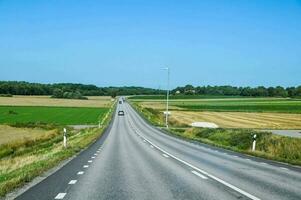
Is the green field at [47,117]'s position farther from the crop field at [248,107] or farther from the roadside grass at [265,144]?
the roadside grass at [265,144]

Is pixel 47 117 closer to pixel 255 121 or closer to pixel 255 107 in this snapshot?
pixel 255 121

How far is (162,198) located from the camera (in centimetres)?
1041

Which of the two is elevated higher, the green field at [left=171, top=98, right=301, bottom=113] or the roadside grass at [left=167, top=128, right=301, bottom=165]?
the roadside grass at [left=167, top=128, right=301, bottom=165]

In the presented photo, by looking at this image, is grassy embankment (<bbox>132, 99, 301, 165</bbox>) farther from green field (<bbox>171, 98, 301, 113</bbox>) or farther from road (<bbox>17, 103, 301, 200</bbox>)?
green field (<bbox>171, 98, 301, 113</bbox>)

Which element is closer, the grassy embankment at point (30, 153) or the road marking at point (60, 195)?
the road marking at point (60, 195)

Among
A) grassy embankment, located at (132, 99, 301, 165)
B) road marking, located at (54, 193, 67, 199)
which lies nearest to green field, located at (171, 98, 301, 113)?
grassy embankment, located at (132, 99, 301, 165)

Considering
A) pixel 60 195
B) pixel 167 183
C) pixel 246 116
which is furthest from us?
pixel 246 116

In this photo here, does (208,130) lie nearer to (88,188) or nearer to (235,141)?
(235,141)

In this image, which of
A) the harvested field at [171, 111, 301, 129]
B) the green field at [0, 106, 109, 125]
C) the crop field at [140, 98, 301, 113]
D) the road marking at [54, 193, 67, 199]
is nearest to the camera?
the road marking at [54, 193, 67, 199]

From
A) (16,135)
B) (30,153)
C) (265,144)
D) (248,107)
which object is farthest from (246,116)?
(30,153)

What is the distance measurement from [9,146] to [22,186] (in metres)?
28.9

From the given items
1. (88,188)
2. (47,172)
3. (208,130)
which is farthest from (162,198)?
(208,130)

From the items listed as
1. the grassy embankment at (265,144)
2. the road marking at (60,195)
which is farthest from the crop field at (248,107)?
the road marking at (60,195)

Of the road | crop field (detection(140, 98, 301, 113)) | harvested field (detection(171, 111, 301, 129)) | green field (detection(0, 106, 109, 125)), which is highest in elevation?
the road
